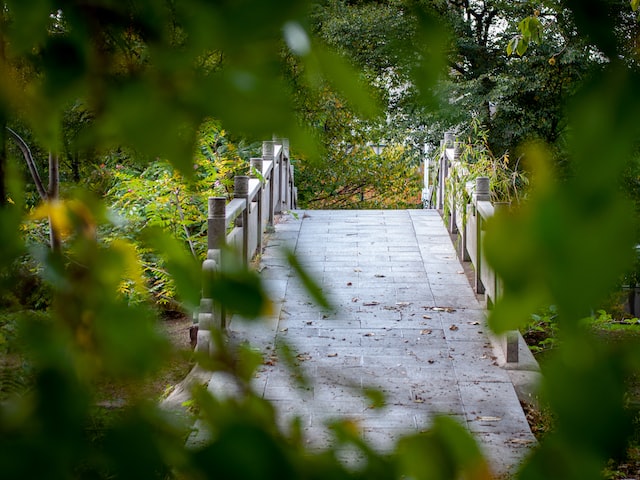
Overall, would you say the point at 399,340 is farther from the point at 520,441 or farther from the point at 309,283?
the point at 309,283

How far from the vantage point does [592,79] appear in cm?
32

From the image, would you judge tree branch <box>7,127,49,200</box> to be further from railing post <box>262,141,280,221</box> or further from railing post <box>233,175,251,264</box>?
railing post <box>262,141,280,221</box>

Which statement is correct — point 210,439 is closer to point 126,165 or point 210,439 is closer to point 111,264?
point 111,264

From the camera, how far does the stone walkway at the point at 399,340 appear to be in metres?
4.06

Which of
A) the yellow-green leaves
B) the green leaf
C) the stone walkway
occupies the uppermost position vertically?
the yellow-green leaves

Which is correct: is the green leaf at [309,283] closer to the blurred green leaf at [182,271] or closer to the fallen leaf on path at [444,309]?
the blurred green leaf at [182,271]

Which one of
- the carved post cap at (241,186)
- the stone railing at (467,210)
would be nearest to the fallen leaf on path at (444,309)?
the stone railing at (467,210)

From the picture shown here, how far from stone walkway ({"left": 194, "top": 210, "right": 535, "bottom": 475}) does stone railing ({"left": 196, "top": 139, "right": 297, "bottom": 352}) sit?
42cm

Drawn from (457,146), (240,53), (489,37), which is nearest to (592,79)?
(240,53)

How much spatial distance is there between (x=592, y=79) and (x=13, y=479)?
0.29 metres

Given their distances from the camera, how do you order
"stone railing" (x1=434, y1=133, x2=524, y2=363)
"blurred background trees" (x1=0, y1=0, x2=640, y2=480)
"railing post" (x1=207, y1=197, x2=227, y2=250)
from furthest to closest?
"stone railing" (x1=434, y1=133, x2=524, y2=363), "railing post" (x1=207, y1=197, x2=227, y2=250), "blurred background trees" (x1=0, y1=0, x2=640, y2=480)

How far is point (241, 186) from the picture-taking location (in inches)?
242

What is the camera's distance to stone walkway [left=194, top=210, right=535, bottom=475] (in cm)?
406

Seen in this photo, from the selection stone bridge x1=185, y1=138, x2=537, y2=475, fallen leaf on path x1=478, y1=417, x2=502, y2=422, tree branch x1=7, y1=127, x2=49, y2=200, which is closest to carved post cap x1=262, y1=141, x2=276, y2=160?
stone bridge x1=185, y1=138, x2=537, y2=475
